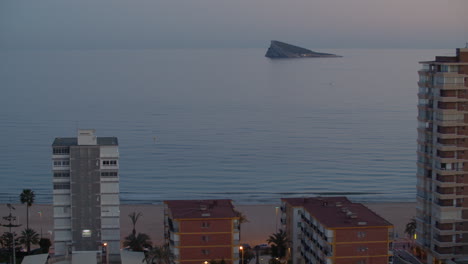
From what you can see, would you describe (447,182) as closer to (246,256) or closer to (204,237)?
(246,256)

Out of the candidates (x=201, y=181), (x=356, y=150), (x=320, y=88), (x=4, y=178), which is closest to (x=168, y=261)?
(x=201, y=181)

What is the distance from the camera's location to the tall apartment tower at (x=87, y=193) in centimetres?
3203

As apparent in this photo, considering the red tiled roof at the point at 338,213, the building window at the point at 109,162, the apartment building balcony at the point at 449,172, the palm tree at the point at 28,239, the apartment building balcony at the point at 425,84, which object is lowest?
the palm tree at the point at 28,239

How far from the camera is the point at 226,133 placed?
255ft

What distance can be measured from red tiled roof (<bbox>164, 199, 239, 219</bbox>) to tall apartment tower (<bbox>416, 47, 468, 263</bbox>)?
353 inches

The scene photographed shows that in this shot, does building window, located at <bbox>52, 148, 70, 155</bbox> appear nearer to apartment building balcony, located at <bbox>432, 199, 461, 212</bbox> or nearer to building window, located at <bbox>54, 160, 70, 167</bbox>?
building window, located at <bbox>54, 160, 70, 167</bbox>

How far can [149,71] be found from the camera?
165 meters

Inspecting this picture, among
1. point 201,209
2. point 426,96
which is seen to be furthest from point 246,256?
point 426,96

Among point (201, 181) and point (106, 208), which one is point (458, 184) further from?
point (201, 181)

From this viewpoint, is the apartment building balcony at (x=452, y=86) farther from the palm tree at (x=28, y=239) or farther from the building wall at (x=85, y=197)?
the palm tree at (x=28, y=239)

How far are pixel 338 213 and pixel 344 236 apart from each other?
228cm

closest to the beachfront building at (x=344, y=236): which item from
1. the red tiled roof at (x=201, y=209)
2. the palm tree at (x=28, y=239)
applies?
the red tiled roof at (x=201, y=209)

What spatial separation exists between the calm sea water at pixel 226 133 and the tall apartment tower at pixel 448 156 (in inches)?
834

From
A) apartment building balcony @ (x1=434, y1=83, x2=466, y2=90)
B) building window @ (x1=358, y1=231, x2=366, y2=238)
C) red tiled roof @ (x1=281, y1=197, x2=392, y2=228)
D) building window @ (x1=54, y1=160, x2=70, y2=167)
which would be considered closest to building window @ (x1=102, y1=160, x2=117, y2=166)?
building window @ (x1=54, y1=160, x2=70, y2=167)
